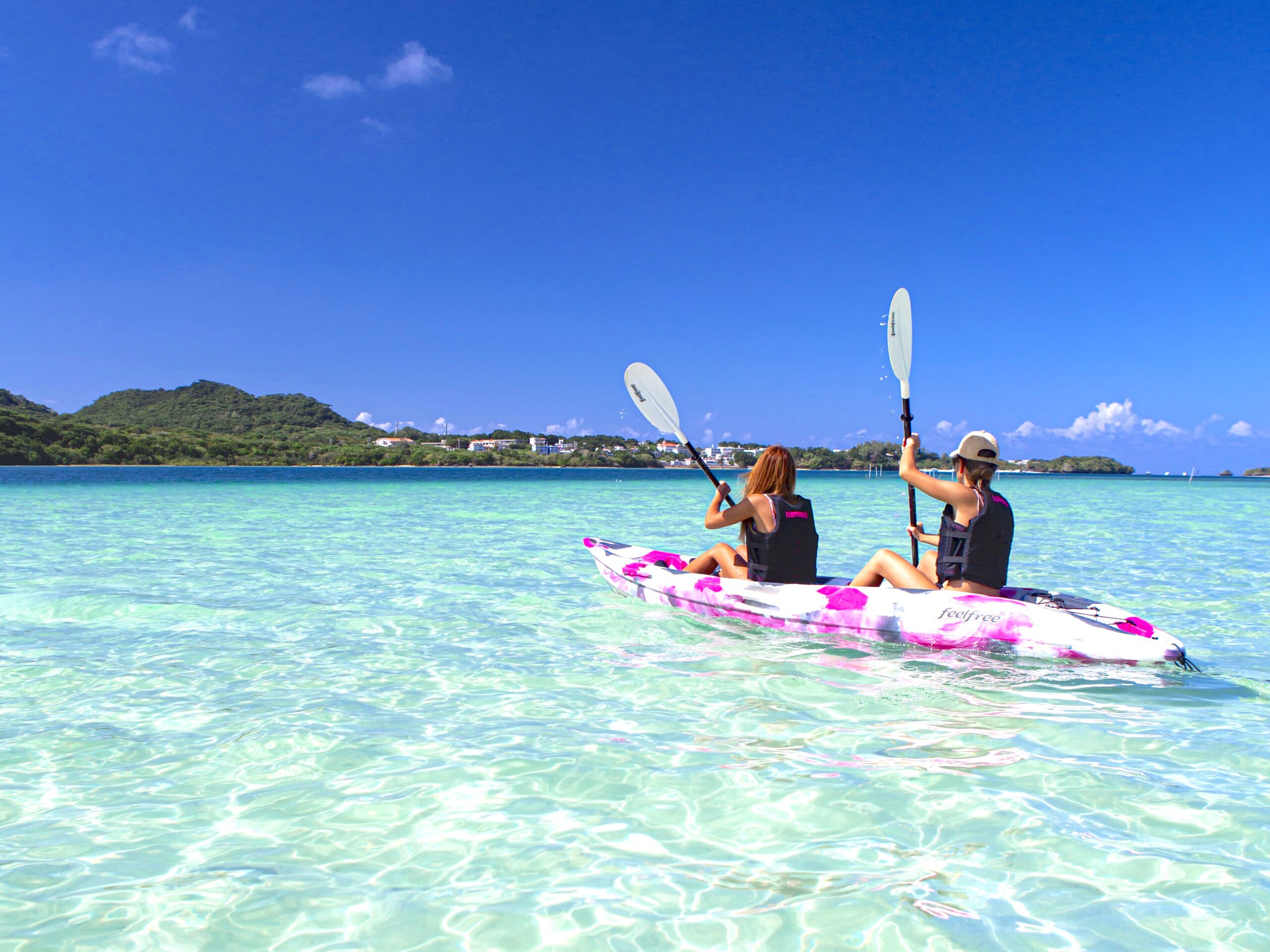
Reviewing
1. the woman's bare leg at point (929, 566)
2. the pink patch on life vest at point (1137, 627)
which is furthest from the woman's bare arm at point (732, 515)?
the pink patch on life vest at point (1137, 627)

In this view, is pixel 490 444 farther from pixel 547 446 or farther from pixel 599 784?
pixel 599 784

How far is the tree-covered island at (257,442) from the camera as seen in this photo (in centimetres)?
9431

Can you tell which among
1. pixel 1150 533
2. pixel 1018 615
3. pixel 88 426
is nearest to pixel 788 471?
pixel 1018 615

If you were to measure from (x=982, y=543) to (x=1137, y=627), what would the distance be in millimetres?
1168

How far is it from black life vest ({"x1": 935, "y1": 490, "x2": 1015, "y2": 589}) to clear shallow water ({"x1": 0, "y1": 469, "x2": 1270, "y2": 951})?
672 mm

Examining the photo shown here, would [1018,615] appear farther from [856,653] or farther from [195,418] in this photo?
[195,418]

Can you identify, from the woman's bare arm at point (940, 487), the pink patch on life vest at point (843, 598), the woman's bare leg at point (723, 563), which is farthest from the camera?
the woman's bare leg at point (723, 563)

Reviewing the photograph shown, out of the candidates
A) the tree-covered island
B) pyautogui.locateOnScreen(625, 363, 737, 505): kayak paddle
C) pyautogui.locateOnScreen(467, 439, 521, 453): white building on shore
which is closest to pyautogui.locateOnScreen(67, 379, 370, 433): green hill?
the tree-covered island

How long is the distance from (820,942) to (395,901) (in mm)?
Answer: 1467

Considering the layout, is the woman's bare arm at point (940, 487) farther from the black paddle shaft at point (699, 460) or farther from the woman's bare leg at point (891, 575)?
the black paddle shaft at point (699, 460)

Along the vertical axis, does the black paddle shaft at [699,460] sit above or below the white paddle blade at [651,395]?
below

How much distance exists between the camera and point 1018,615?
5539 mm

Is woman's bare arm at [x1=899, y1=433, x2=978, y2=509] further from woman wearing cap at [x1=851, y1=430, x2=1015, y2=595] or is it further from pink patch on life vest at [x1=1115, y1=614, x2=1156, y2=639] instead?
pink patch on life vest at [x1=1115, y1=614, x2=1156, y2=639]

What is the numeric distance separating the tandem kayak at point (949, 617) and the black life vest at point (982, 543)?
0.19 metres
